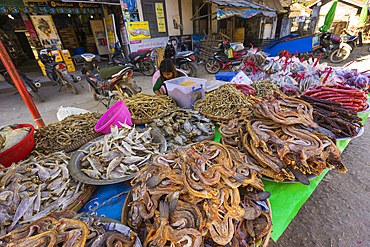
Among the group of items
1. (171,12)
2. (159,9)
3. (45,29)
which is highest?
(159,9)

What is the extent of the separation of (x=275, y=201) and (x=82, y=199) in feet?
6.83

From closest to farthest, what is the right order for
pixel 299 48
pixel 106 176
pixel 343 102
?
1. pixel 106 176
2. pixel 343 102
3. pixel 299 48

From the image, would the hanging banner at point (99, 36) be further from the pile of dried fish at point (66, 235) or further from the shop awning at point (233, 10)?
the pile of dried fish at point (66, 235)

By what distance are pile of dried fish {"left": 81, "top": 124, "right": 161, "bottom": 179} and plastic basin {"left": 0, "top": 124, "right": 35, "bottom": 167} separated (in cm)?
80

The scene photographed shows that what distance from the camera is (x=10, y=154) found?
182 cm

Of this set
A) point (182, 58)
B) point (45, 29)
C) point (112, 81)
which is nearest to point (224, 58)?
point (182, 58)

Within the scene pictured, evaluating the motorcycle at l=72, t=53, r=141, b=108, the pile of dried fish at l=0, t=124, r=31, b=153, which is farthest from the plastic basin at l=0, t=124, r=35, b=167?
the motorcycle at l=72, t=53, r=141, b=108

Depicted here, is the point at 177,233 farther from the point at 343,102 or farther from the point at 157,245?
the point at 343,102

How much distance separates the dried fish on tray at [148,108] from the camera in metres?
2.69

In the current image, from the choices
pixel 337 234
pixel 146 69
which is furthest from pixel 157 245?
pixel 146 69

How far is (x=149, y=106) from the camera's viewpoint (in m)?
2.95

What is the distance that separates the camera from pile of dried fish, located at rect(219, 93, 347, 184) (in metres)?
1.48

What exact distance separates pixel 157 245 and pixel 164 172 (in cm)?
51

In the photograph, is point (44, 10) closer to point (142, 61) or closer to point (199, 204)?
point (142, 61)
